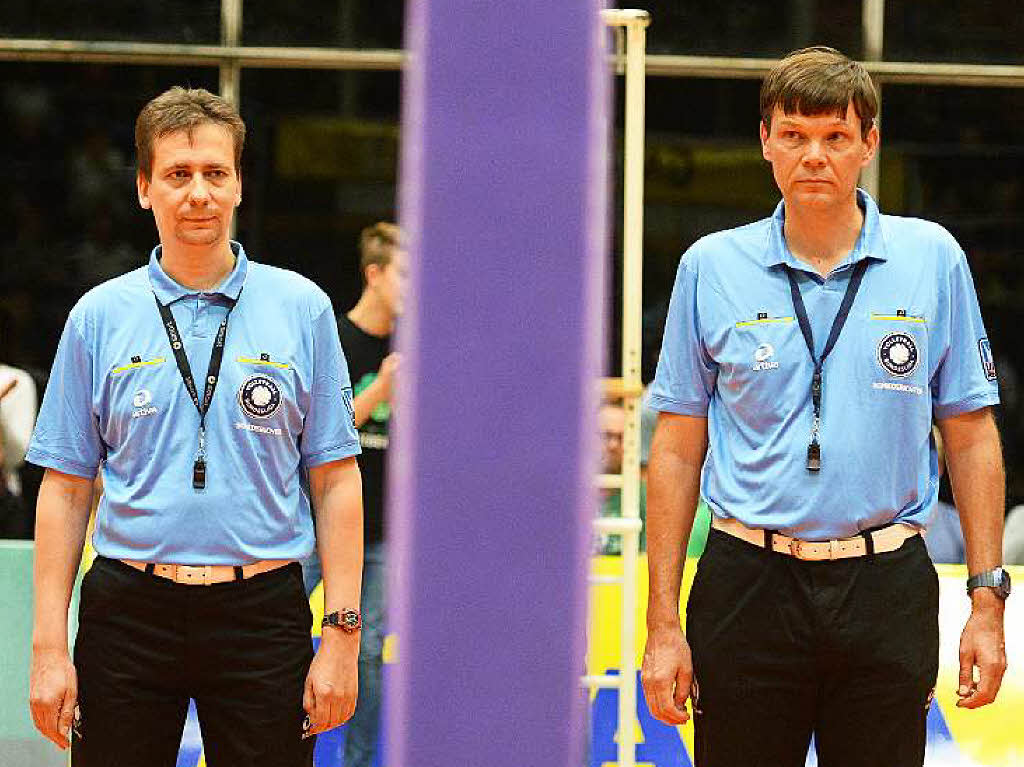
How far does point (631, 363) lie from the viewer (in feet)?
15.8

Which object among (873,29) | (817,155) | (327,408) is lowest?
(327,408)

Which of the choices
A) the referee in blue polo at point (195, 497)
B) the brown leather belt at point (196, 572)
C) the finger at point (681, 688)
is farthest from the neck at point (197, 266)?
the finger at point (681, 688)

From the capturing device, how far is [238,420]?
10.3 ft

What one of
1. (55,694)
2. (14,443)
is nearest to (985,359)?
(55,694)

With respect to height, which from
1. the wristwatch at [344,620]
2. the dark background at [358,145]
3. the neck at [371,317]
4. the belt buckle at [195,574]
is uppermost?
the dark background at [358,145]

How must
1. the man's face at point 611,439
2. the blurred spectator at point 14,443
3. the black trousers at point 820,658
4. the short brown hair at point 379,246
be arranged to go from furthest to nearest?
the blurred spectator at point 14,443 < the short brown hair at point 379,246 < the man's face at point 611,439 < the black trousers at point 820,658

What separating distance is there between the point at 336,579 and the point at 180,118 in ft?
3.02

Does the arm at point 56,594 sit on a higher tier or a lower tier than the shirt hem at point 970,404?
lower

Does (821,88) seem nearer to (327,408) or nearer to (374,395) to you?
(327,408)

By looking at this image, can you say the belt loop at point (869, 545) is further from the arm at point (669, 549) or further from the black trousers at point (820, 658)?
the arm at point (669, 549)

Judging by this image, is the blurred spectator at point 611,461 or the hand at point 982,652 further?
the blurred spectator at point 611,461

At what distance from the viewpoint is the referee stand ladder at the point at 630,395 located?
473 centimetres

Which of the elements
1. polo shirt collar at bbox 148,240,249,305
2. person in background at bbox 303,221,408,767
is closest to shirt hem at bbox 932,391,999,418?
polo shirt collar at bbox 148,240,249,305

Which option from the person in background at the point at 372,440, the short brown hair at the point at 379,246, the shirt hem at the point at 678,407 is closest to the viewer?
the shirt hem at the point at 678,407
